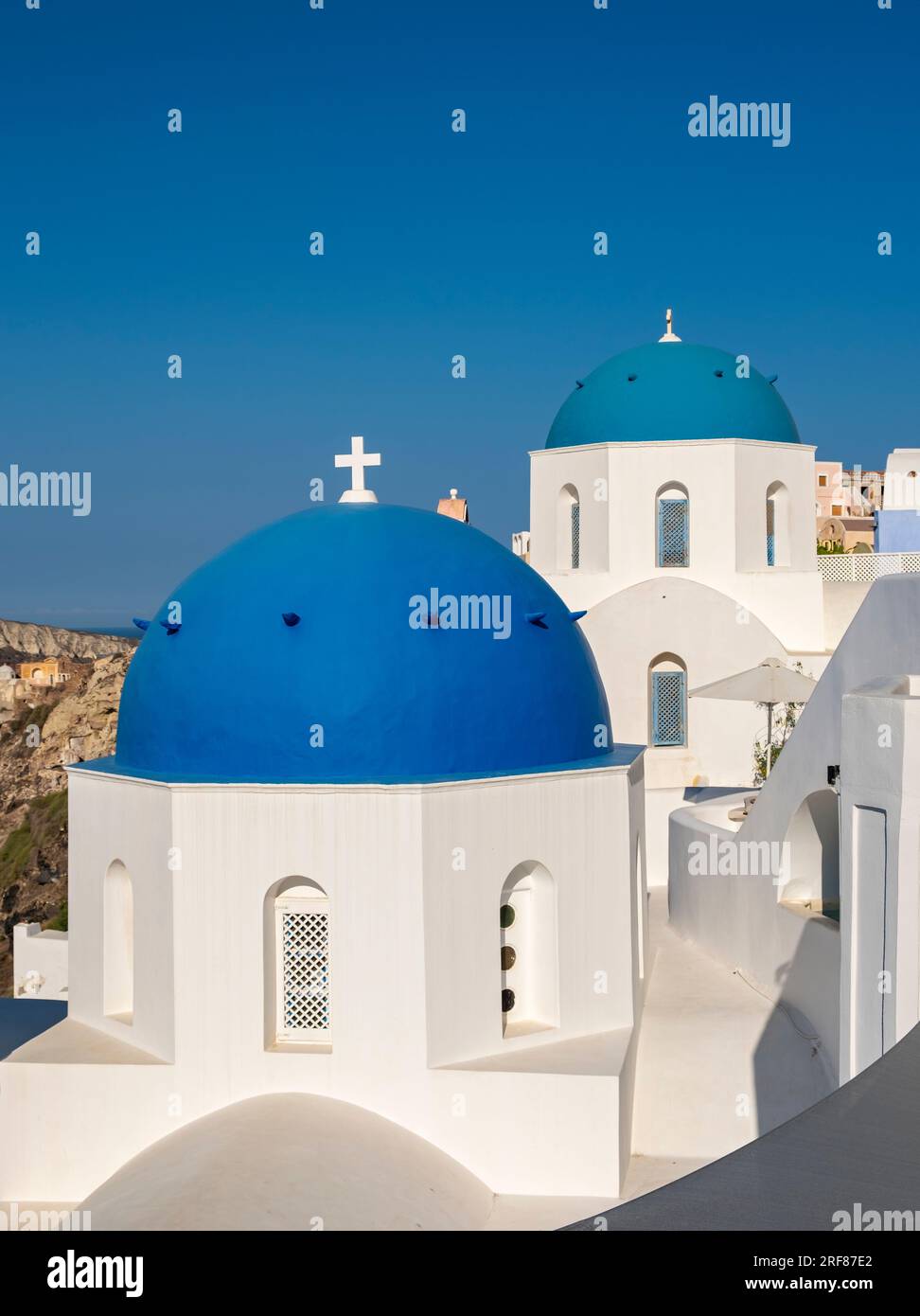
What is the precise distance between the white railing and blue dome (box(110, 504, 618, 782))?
999 centimetres

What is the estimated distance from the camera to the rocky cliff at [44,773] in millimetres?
38812

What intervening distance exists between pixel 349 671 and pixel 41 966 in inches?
410

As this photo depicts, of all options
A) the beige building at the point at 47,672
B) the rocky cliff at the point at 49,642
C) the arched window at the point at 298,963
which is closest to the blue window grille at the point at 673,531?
the arched window at the point at 298,963

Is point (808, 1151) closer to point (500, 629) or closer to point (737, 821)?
point (500, 629)

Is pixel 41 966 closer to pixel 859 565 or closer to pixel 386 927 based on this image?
pixel 386 927

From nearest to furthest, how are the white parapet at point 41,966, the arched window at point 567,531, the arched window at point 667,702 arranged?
1. the white parapet at point 41,966
2. the arched window at point 667,702
3. the arched window at point 567,531

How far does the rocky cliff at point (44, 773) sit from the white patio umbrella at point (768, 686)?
1022 inches

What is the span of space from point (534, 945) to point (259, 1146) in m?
2.50

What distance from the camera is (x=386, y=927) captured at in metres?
9.12

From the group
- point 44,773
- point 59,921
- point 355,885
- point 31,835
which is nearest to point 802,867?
point 355,885

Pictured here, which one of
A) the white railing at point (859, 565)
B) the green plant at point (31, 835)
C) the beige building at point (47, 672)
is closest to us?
the white railing at point (859, 565)

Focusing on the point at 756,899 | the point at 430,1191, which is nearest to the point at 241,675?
the point at 430,1191

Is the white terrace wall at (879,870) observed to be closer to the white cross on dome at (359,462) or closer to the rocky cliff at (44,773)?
the white cross on dome at (359,462)

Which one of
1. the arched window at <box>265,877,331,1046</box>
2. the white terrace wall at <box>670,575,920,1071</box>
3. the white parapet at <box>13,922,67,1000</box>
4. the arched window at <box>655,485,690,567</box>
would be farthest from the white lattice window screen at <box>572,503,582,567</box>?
the arched window at <box>265,877,331,1046</box>
